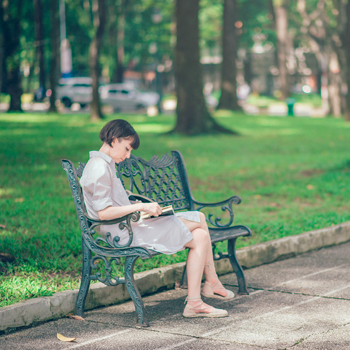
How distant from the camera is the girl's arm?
4.20 m

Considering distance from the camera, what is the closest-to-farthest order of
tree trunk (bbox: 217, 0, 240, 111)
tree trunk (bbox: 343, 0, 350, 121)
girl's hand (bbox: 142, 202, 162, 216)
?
1. girl's hand (bbox: 142, 202, 162, 216)
2. tree trunk (bbox: 343, 0, 350, 121)
3. tree trunk (bbox: 217, 0, 240, 111)

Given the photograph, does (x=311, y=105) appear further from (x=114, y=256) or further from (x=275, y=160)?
(x=114, y=256)

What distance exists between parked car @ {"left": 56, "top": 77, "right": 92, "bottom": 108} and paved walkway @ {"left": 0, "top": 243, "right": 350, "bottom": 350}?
37.3 m

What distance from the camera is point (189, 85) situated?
744 inches

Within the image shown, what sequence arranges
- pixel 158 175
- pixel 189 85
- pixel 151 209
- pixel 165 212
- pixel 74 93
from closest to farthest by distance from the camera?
1. pixel 151 209
2. pixel 165 212
3. pixel 158 175
4. pixel 189 85
5. pixel 74 93

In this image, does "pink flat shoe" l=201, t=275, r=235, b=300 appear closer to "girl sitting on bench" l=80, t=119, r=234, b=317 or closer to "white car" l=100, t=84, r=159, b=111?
"girl sitting on bench" l=80, t=119, r=234, b=317

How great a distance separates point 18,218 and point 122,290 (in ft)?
9.44

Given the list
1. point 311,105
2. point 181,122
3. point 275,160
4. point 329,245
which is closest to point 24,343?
point 329,245

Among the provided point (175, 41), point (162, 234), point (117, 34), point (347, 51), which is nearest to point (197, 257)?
point (162, 234)

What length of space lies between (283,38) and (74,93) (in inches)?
573

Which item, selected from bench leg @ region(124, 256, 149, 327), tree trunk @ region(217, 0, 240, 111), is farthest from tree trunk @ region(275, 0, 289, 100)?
bench leg @ region(124, 256, 149, 327)

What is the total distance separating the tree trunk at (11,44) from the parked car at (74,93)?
27.6ft

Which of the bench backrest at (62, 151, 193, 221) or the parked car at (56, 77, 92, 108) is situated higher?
the parked car at (56, 77, 92, 108)

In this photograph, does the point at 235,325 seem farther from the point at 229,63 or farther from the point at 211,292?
the point at 229,63
